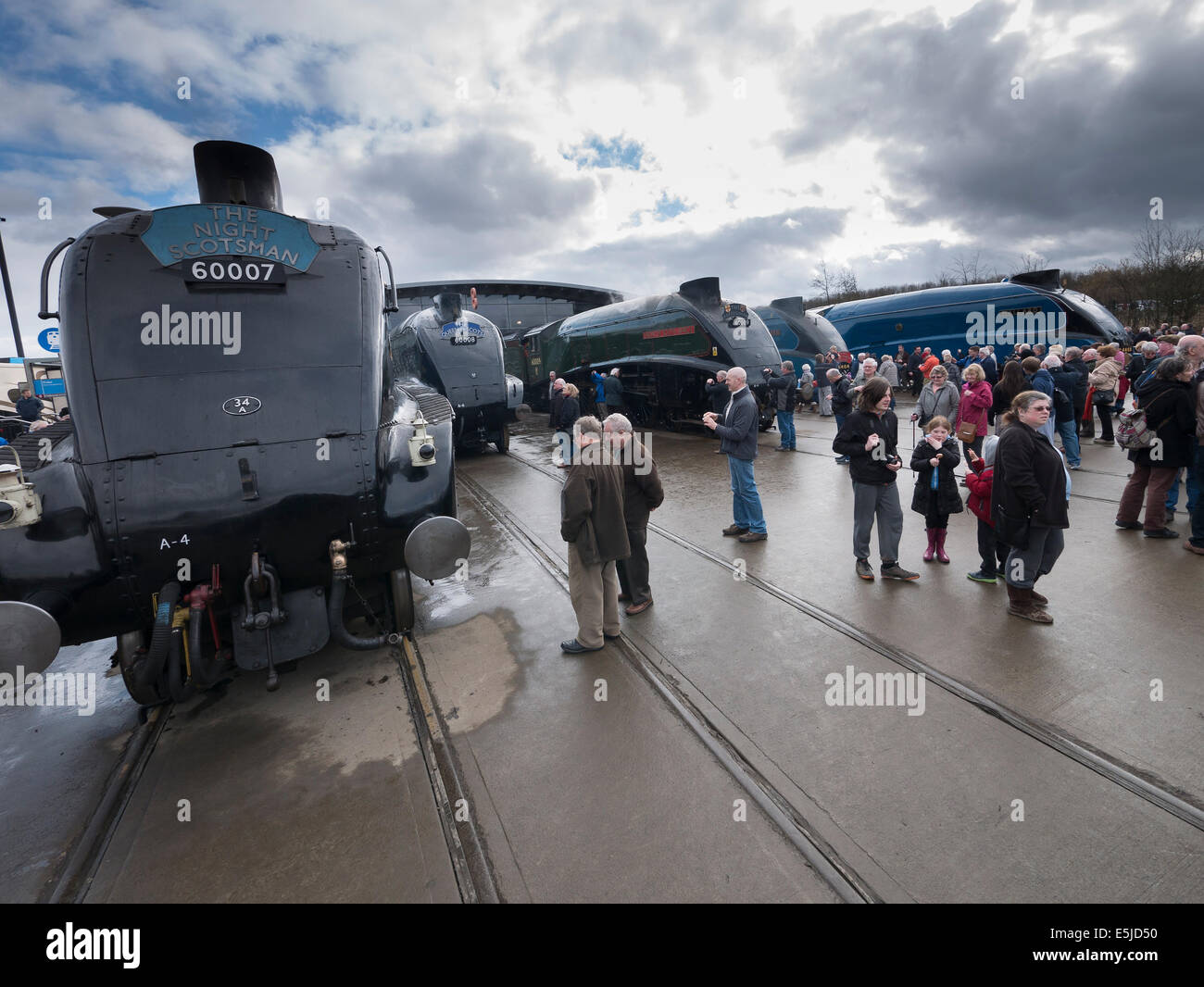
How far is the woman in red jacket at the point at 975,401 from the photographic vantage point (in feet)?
22.5

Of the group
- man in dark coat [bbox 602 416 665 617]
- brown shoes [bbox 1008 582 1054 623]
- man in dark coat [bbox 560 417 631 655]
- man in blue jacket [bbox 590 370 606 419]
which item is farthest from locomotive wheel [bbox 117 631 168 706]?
man in blue jacket [bbox 590 370 606 419]

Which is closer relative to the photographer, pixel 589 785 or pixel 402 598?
pixel 589 785

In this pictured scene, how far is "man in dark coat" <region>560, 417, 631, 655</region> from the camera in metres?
3.88

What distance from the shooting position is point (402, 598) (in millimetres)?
4152

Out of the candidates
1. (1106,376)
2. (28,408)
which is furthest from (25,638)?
(28,408)

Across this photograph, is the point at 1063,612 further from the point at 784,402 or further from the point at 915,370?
the point at 915,370

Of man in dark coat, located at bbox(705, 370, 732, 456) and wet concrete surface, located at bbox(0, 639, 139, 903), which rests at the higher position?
man in dark coat, located at bbox(705, 370, 732, 456)

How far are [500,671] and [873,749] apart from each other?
226 cm

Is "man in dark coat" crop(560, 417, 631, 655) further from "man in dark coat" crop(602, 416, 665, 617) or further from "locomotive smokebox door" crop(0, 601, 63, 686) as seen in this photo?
"locomotive smokebox door" crop(0, 601, 63, 686)

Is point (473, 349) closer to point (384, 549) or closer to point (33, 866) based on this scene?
point (384, 549)

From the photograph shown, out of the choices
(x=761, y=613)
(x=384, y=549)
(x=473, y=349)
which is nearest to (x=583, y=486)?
(x=384, y=549)

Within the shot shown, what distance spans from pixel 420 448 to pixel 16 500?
1.90 metres

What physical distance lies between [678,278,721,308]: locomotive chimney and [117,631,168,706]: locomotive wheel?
38.1 ft

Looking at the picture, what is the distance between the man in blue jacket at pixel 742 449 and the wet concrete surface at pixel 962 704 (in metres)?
0.26
